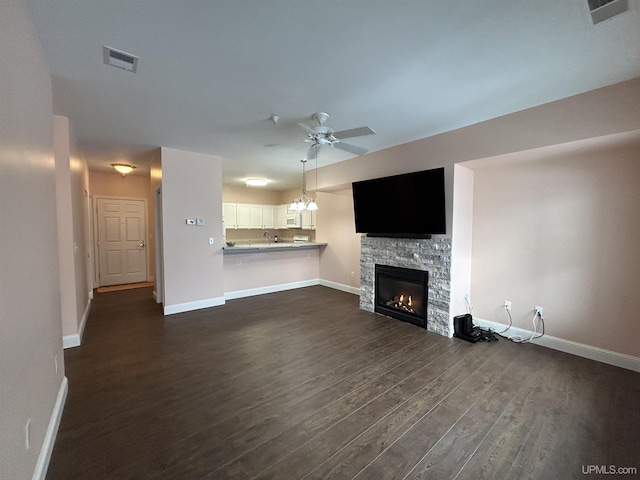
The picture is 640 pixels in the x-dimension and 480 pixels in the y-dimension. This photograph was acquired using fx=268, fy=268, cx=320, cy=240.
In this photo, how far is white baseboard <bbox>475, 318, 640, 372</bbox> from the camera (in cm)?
283

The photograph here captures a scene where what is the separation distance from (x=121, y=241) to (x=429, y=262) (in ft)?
23.4

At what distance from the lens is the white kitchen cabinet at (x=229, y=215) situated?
7.69m

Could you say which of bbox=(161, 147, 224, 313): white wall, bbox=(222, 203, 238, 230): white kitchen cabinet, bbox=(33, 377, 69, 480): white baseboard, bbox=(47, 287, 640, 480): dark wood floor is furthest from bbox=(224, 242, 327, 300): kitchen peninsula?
bbox=(33, 377, 69, 480): white baseboard

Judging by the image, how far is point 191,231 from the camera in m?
4.77

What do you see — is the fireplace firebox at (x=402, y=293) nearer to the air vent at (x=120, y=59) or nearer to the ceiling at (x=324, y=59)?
the ceiling at (x=324, y=59)

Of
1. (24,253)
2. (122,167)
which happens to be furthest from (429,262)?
(122,167)

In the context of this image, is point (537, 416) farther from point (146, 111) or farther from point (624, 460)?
point (146, 111)

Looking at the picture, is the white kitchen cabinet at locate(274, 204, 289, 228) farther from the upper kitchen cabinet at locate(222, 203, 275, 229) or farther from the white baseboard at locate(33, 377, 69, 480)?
the white baseboard at locate(33, 377, 69, 480)

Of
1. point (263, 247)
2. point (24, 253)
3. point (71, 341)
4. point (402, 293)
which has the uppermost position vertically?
point (24, 253)

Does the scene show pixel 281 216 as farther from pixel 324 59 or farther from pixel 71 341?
pixel 324 59

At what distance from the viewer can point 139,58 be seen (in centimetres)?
208

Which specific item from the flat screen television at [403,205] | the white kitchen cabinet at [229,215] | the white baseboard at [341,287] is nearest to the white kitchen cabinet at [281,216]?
the white kitchen cabinet at [229,215]

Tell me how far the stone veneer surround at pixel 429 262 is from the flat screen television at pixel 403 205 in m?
0.16

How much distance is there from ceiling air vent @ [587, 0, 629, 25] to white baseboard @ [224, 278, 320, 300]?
5.87m
